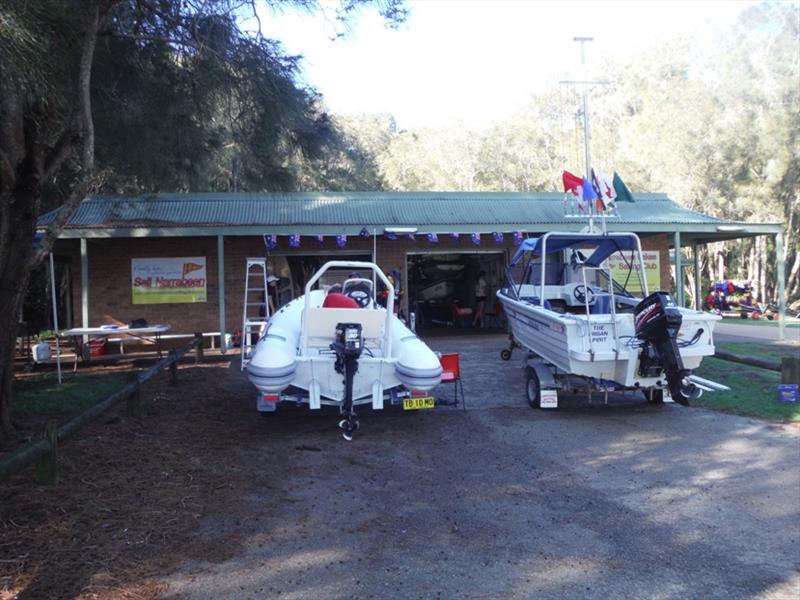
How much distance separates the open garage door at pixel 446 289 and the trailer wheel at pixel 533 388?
12004 mm

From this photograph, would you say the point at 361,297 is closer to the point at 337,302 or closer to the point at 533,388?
the point at 337,302

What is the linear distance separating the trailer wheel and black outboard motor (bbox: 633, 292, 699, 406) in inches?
58.3

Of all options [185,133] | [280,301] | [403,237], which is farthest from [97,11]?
[403,237]

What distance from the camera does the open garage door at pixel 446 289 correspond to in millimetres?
21766

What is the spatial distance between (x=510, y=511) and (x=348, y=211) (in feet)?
45.1

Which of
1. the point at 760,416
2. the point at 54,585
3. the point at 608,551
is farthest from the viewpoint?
the point at 760,416

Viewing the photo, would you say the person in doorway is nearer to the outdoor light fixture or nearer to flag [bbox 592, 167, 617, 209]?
the outdoor light fixture

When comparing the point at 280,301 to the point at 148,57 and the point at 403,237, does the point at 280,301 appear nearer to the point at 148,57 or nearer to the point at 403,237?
the point at 403,237

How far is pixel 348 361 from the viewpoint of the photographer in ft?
22.2

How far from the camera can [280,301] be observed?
16.8 m

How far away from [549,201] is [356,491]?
51.6ft

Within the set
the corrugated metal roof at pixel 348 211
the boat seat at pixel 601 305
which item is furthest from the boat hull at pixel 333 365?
the corrugated metal roof at pixel 348 211

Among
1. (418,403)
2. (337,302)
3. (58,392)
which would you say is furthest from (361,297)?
(58,392)

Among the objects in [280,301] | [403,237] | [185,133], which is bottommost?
[280,301]
